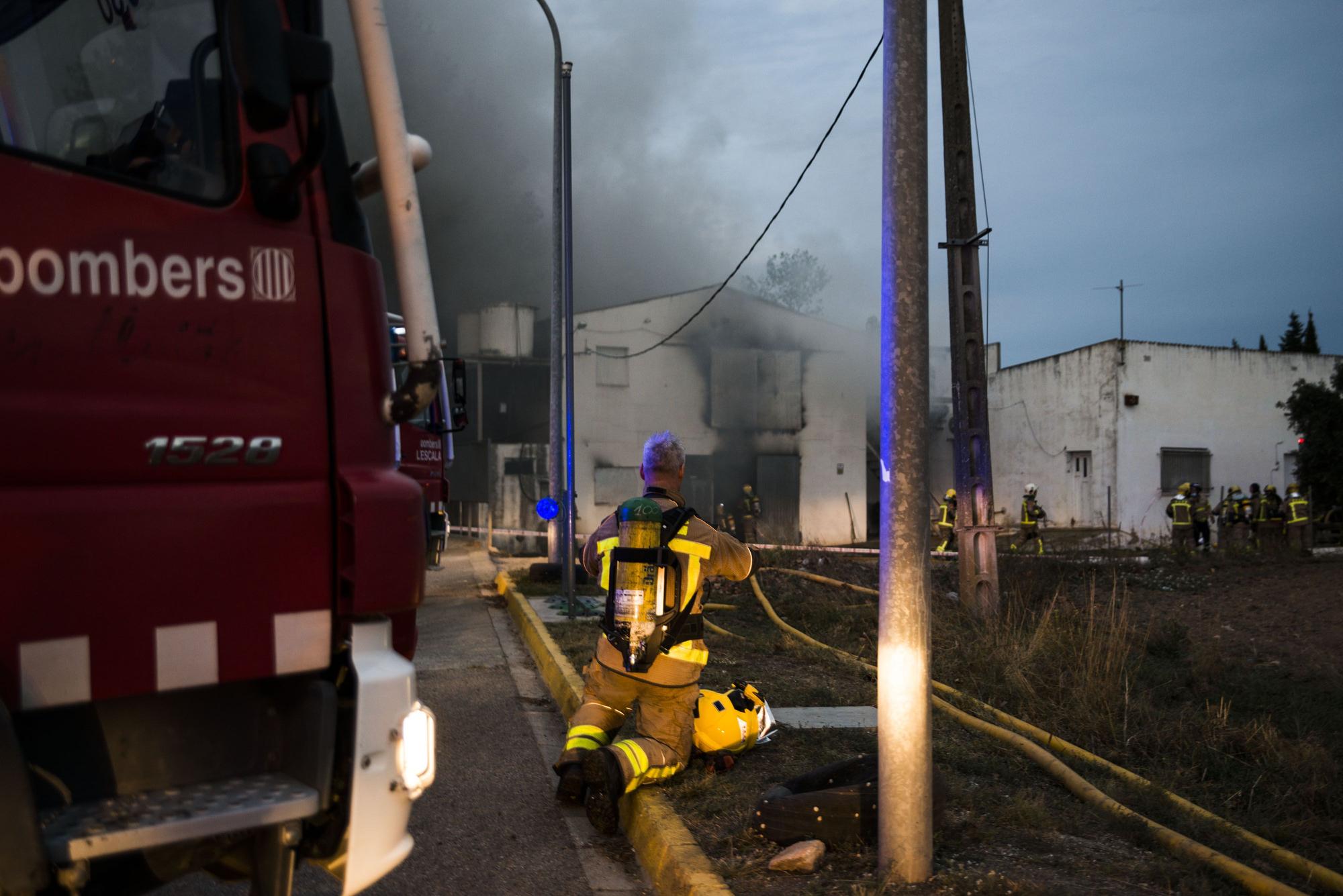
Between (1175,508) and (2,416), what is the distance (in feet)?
72.0

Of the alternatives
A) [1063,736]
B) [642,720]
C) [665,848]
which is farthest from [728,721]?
[1063,736]

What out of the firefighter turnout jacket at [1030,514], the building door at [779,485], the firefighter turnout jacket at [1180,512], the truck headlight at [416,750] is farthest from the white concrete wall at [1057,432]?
the truck headlight at [416,750]

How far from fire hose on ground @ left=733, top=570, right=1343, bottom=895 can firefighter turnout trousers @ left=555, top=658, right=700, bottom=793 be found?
1.65 meters

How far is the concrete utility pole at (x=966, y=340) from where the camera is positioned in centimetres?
948

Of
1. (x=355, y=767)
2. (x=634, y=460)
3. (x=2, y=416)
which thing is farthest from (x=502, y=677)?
(x=634, y=460)

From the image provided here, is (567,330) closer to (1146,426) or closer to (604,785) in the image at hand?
(604,785)

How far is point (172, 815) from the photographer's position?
205 centimetres

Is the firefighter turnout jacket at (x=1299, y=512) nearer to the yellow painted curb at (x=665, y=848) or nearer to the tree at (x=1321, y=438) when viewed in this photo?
the tree at (x=1321, y=438)

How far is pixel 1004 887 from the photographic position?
324cm

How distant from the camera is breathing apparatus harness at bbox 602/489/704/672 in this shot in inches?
176

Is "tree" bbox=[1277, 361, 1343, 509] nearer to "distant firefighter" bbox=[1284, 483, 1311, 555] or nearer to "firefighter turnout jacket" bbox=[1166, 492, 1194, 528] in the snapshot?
"distant firefighter" bbox=[1284, 483, 1311, 555]

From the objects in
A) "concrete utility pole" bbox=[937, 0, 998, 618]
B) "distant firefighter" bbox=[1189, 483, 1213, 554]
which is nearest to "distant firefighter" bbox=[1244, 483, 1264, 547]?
"distant firefighter" bbox=[1189, 483, 1213, 554]

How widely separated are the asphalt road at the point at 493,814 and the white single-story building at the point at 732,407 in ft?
71.8

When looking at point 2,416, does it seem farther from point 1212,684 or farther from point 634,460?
point 634,460
